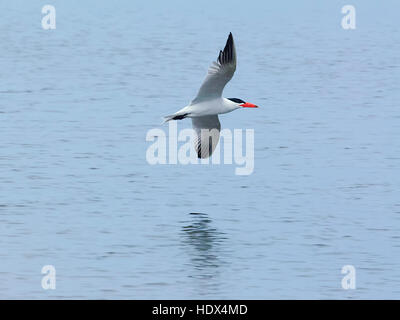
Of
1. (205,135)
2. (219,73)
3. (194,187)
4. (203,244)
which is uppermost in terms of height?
(219,73)

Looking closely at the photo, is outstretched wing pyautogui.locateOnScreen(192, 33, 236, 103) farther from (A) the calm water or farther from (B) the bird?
(A) the calm water

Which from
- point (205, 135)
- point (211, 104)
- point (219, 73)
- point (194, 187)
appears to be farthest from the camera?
point (194, 187)

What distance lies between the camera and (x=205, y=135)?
23.5 m

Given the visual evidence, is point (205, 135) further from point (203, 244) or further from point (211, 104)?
point (203, 244)

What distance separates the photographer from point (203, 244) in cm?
2098

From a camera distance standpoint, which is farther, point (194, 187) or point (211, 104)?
point (194, 187)

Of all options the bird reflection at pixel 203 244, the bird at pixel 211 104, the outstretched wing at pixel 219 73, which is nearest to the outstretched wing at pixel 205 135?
the bird at pixel 211 104

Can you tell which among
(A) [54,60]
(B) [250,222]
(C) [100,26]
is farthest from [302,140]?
(C) [100,26]

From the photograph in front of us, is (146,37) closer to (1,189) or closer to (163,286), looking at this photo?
(1,189)

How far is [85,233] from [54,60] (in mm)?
30831

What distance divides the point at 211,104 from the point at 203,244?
9.54ft

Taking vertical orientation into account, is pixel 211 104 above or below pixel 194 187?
above

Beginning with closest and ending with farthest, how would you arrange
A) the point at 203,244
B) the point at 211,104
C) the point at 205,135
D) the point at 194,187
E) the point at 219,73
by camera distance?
the point at 203,244
the point at 219,73
the point at 211,104
the point at 205,135
the point at 194,187

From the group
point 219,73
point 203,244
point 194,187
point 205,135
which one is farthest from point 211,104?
point 194,187
